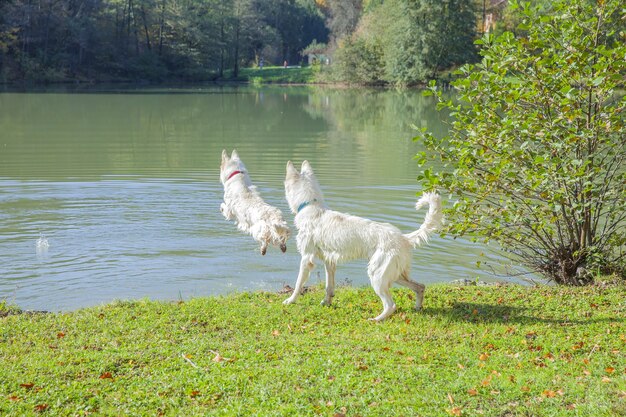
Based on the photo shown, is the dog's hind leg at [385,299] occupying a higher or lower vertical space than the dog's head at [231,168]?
lower

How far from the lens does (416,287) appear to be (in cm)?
862

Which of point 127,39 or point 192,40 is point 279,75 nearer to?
point 192,40

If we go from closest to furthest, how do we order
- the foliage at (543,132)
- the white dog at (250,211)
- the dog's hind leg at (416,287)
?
the dog's hind leg at (416,287) → the foliage at (543,132) → the white dog at (250,211)

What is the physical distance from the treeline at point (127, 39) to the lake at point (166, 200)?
140ft

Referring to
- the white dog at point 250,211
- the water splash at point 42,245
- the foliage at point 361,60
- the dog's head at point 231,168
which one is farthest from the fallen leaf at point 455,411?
the foliage at point 361,60

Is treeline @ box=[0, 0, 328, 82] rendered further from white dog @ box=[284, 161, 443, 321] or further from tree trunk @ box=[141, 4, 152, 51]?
white dog @ box=[284, 161, 443, 321]

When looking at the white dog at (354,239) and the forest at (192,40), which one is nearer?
the white dog at (354,239)

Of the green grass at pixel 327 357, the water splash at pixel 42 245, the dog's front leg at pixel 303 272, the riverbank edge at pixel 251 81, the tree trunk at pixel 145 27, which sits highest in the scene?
the tree trunk at pixel 145 27

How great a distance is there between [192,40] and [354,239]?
297 feet

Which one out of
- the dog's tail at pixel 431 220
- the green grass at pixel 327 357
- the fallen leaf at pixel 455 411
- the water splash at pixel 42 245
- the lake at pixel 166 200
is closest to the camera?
the fallen leaf at pixel 455 411

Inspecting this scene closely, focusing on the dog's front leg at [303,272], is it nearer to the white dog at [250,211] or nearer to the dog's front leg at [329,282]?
the dog's front leg at [329,282]

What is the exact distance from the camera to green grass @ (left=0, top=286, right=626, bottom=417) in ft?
19.1

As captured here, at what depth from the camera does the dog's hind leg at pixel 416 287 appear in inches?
336

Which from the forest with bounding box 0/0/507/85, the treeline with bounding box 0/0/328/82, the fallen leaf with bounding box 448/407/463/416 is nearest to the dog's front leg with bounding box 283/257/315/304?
the fallen leaf with bounding box 448/407/463/416
